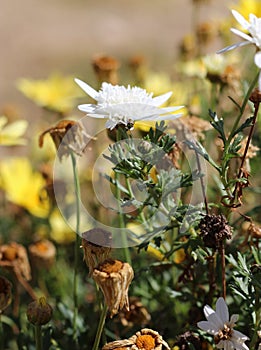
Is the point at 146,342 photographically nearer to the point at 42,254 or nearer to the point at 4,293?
the point at 4,293

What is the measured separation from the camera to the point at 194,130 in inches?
32.7

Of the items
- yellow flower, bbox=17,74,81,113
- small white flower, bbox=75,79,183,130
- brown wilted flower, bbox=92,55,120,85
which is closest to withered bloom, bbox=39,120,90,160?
small white flower, bbox=75,79,183,130

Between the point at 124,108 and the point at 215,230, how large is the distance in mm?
150

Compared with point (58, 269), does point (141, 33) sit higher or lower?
higher

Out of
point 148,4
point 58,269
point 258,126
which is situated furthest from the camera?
point 148,4

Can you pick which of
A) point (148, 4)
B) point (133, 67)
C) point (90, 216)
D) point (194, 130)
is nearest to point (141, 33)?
point (148, 4)

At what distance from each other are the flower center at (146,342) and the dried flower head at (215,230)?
110 millimetres

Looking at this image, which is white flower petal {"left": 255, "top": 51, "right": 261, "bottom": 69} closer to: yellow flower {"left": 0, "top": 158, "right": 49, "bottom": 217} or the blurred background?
yellow flower {"left": 0, "top": 158, "right": 49, "bottom": 217}

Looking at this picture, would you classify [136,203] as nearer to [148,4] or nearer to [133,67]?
[133,67]

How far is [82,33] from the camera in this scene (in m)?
3.50

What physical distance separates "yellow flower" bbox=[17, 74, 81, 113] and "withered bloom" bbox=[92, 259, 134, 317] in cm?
87

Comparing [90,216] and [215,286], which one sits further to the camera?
[90,216]

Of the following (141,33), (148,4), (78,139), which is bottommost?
(78,139)

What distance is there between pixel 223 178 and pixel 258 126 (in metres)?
0.47
